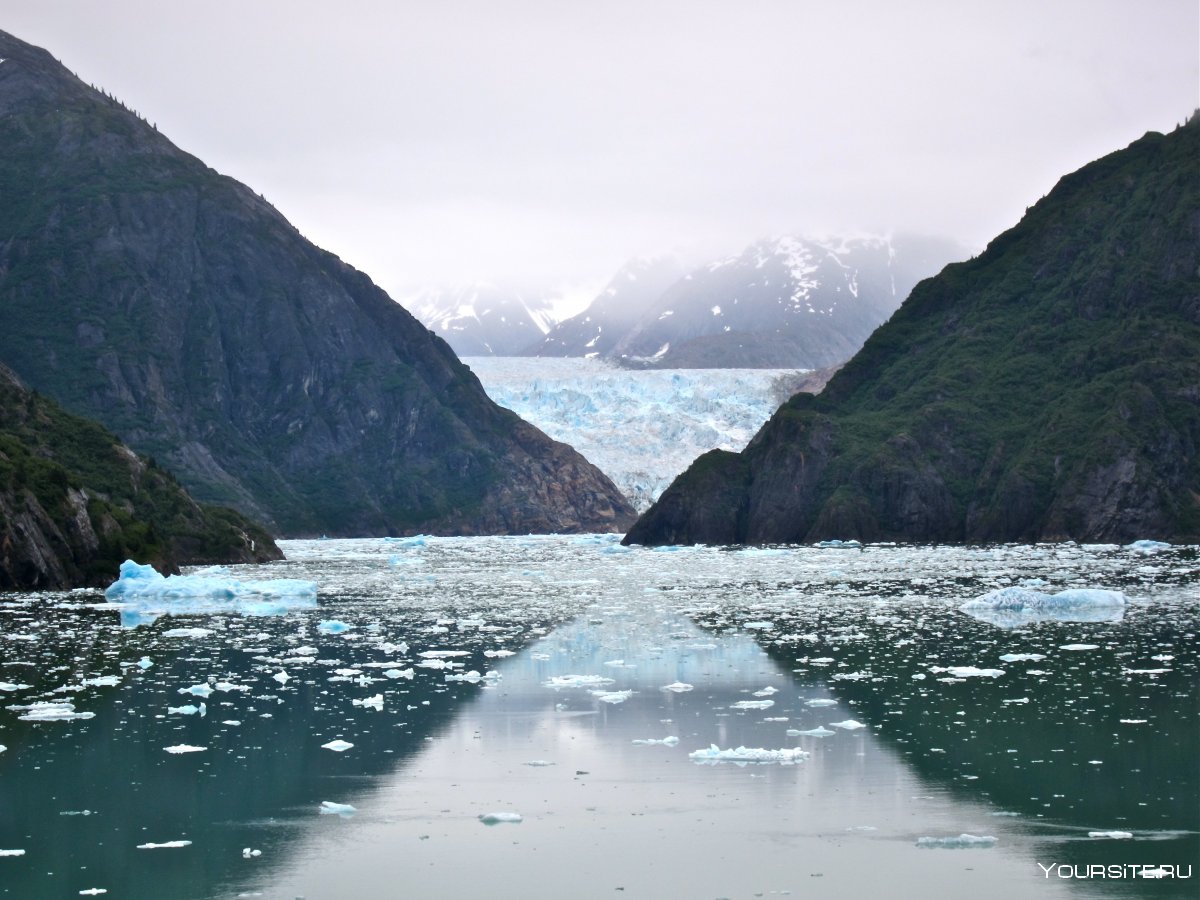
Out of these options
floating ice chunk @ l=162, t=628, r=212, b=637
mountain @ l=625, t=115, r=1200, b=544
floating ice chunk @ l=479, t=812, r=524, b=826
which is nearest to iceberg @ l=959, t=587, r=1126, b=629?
floating ice chunk @ l=162, t=628, r=212, b=637

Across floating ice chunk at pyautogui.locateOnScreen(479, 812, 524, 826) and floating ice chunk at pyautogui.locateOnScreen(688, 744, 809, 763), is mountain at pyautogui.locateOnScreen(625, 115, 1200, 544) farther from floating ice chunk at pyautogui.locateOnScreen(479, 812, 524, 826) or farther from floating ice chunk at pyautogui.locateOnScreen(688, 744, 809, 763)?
floating ice chunk at pyautogui.locateOnScreen(479, 812, 524, 826)

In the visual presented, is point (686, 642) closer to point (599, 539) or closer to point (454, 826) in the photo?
point (454, 826)

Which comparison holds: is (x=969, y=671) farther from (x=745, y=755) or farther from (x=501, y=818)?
(x=501, y=818)

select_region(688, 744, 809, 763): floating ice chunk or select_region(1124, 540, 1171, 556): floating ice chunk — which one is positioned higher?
select_region(688, 744, 809, 763): floating ice chunk

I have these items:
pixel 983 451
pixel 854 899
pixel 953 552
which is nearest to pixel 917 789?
pixel 854 899

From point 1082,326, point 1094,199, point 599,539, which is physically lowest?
point 599,539
